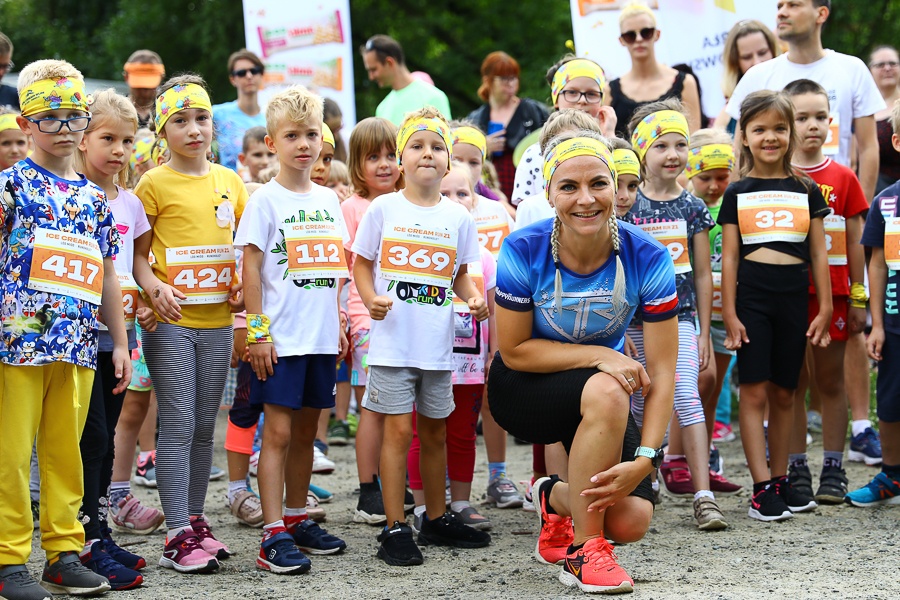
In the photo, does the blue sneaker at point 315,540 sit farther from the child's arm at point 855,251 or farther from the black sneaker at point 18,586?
the child's arm at point 855,251

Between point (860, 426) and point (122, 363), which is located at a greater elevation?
point (122, 363)

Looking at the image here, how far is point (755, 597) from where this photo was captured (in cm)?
395

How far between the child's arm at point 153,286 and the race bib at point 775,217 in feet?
9.14

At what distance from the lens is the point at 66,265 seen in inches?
166

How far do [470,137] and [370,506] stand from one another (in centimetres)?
227

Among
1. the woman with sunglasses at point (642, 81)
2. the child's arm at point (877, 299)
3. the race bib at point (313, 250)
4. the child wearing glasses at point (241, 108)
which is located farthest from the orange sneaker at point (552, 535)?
the child wearing glasses at point (241, 108)

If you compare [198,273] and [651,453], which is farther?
[198,273]

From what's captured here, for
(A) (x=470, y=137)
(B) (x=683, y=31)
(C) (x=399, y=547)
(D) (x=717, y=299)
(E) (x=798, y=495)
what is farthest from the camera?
(B) (x=683, y=31)

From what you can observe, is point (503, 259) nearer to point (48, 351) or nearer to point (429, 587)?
point (429, 587)

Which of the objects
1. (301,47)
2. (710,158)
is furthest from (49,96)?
(301,47)

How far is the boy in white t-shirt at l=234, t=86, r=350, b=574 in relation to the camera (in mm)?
4773

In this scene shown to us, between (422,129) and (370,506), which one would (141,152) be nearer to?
(422,129)

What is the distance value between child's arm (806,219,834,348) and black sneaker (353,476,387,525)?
231cm

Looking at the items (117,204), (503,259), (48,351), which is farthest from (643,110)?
(48,351)
